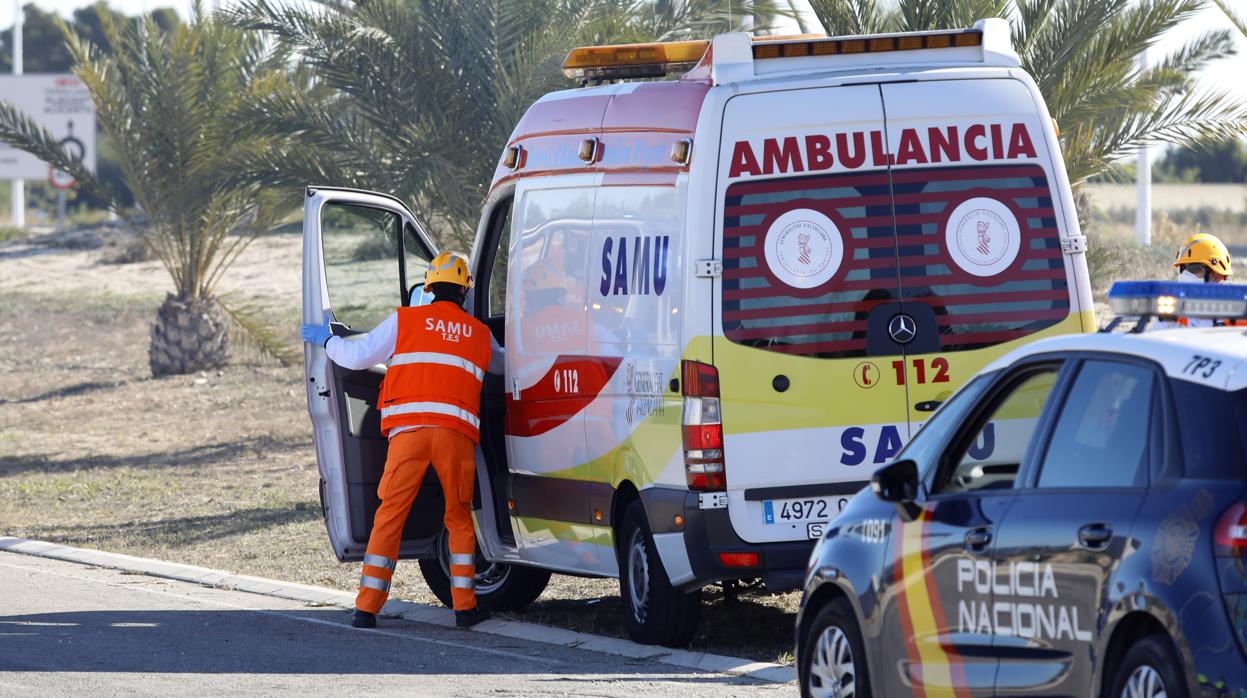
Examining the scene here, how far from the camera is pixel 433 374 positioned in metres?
9.91

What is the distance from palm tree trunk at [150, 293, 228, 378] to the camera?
25953 millimetres

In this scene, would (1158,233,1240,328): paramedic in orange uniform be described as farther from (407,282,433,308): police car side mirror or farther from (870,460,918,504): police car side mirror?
(870,460,918,504): police car side mirror

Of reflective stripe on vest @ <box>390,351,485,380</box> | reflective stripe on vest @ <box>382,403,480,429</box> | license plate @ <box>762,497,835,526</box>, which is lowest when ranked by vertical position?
license plate @ <box>762,497,835,526</box>

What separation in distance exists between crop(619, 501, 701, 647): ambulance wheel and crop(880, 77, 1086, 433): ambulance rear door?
50.7 inches

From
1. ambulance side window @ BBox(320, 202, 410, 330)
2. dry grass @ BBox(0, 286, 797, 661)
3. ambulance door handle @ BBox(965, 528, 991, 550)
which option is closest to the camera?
ambulance door handle @ BBox(965, 528, 991, 550)

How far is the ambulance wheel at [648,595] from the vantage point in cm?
895

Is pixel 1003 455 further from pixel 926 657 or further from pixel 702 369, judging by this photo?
pixel 702 369

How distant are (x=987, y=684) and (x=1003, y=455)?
0.76m

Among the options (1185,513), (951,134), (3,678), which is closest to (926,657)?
(1185,513)

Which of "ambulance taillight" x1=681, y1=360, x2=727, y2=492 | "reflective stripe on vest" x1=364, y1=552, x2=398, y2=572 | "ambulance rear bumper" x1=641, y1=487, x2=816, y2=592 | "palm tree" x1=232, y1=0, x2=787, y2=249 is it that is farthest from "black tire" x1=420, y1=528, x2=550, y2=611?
"palm tree" x1=232, y1=0, x2=787, y2=249

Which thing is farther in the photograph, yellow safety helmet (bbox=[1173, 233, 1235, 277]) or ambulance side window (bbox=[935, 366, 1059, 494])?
yellow safety helmet (bbox=[1173, 233, 1235, 277])

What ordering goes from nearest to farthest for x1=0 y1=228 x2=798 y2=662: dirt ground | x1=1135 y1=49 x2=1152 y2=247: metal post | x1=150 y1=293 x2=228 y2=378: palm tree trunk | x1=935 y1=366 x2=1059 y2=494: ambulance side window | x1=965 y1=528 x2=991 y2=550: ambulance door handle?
x1=965 y1=528 x2=991 y2=550: ambulance door handle
x1=935 y1=366 x2=1059 y2=494: ambulance side window
x1=0 y1=228 x2=798 y2=662: dirt ground
x1=150 y1=293 x2=228 y2=378: palm tree trunk
x1=1135 y1=49 x2=1152 y2=247: metal post

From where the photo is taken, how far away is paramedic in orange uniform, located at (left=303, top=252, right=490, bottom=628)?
32.6 feet

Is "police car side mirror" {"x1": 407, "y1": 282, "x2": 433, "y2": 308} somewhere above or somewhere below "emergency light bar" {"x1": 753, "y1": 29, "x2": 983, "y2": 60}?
below
